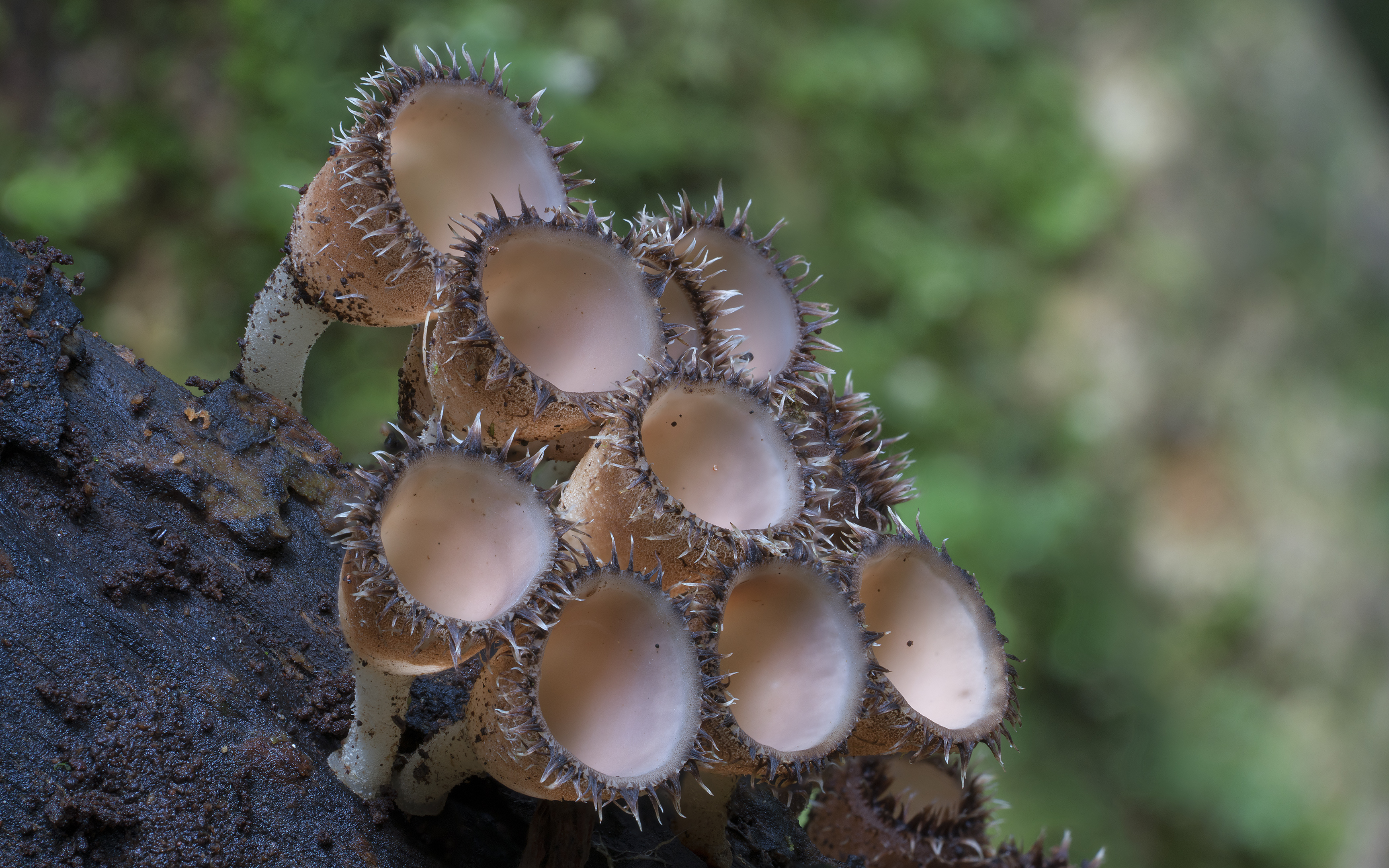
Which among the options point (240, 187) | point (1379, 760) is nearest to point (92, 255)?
point (240, 187)

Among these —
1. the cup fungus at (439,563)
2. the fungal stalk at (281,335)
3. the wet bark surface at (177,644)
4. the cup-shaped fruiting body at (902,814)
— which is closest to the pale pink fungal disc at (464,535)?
the cup fungus at (439,563)

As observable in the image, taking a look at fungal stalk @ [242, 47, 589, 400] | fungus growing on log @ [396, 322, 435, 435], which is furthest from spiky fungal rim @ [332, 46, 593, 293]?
fungus growing on log @ [396, 322, 435, 435]

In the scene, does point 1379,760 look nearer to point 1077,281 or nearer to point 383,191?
point 1077,281

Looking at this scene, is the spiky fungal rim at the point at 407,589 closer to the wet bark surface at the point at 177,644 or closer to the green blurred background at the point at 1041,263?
the wet bark surface at the point at 177,644

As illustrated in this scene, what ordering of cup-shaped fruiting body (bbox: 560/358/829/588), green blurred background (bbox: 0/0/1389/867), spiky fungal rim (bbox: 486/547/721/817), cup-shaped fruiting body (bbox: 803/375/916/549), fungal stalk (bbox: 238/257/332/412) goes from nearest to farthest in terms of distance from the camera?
spiky fungal rim (bbox: 486/547/721/817)
cup-shaped fruiting body (bbox: 560/358/829/588)
cup-shaped fruiting body (bbox: 803/375/916/549)
fungal stalk (bbox: 238/257/332/412)
green blurred background (bbox: 0/0/1389/867)

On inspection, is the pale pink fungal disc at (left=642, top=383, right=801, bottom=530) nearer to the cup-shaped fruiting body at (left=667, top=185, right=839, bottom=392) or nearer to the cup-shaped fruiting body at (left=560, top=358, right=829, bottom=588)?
the cup-shaped fruiting body at (left=560, top=358, right=829, bottom=588)
